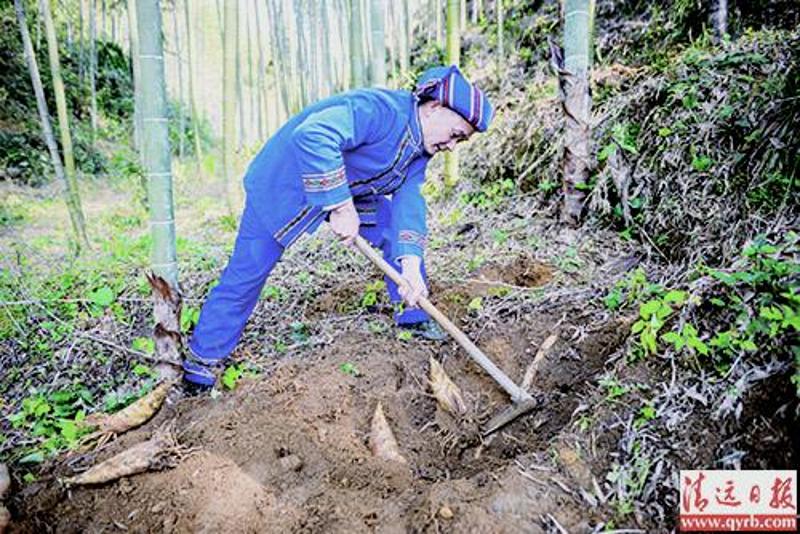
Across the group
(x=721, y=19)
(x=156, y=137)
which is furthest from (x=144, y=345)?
(x=721, y=19)

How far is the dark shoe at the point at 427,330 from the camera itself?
2782 mm

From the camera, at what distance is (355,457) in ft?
6.39

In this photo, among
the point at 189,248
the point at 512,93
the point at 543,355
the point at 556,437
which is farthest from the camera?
the point at 512,93

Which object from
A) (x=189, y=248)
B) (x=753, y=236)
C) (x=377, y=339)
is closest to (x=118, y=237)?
(x=189, y=248)

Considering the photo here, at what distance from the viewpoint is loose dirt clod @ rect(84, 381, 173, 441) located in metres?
2.13

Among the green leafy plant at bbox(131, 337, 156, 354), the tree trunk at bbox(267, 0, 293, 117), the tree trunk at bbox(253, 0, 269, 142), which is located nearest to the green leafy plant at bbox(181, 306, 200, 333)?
the green leafy plant at bbox(131, 337, 156, 354)

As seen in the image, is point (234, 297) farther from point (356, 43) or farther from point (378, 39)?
point (356, 43)

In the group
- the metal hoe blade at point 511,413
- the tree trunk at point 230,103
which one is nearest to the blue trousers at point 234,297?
the metal hoe blade at point 511,413

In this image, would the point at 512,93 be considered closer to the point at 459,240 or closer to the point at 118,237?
the point at 459,240

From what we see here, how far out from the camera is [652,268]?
2.81 metres

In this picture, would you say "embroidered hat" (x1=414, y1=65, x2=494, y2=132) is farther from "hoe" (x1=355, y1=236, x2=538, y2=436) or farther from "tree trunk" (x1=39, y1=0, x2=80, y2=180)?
"tree trunk" (x1=39, y1=0, x2=80, y2=180)

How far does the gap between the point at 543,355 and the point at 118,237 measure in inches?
235

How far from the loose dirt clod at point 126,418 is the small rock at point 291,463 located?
696 mm
